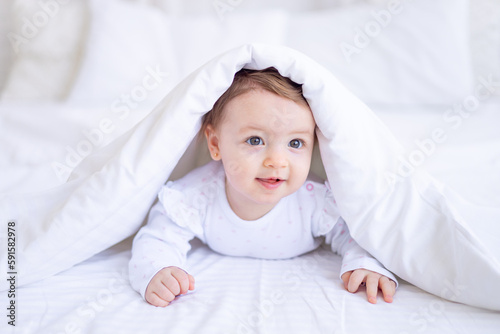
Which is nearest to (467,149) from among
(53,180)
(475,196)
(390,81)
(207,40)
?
(475,196)

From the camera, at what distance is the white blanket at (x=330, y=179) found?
84 centimetres

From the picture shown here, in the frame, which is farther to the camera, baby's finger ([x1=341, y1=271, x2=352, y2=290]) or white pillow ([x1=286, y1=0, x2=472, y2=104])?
white pillow ([x1=286, y1=0, x2=472, y2=104])

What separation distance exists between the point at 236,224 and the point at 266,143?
0.70 feet

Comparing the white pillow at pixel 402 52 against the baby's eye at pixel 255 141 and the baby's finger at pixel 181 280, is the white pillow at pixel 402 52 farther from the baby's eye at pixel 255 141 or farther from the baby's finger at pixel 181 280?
the baby's finger at pixel 181 280

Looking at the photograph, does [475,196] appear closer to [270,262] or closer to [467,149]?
[467,149]

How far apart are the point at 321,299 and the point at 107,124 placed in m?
0.88

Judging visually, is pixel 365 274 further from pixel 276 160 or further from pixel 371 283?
pixel 276 160

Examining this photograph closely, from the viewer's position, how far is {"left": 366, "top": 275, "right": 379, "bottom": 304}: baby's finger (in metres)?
0.80

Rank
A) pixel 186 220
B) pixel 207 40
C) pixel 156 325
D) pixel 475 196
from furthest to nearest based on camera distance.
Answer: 1. pixel 207 40
2. pixel 475 196
3. pixel 186 220
4. pixel 156 325

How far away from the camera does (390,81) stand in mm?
1740

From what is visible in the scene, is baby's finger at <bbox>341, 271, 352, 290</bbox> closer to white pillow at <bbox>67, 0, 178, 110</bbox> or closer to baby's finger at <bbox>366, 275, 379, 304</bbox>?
baby's finger at <bbox>366, 275, 379, 304</bbox>

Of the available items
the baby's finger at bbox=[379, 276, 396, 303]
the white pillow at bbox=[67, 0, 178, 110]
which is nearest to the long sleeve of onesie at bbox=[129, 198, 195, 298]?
the baby's finger at bbox=[379, 276, 396, 303]

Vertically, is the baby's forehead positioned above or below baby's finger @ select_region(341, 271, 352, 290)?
above

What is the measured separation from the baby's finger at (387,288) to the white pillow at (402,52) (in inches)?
40.8
